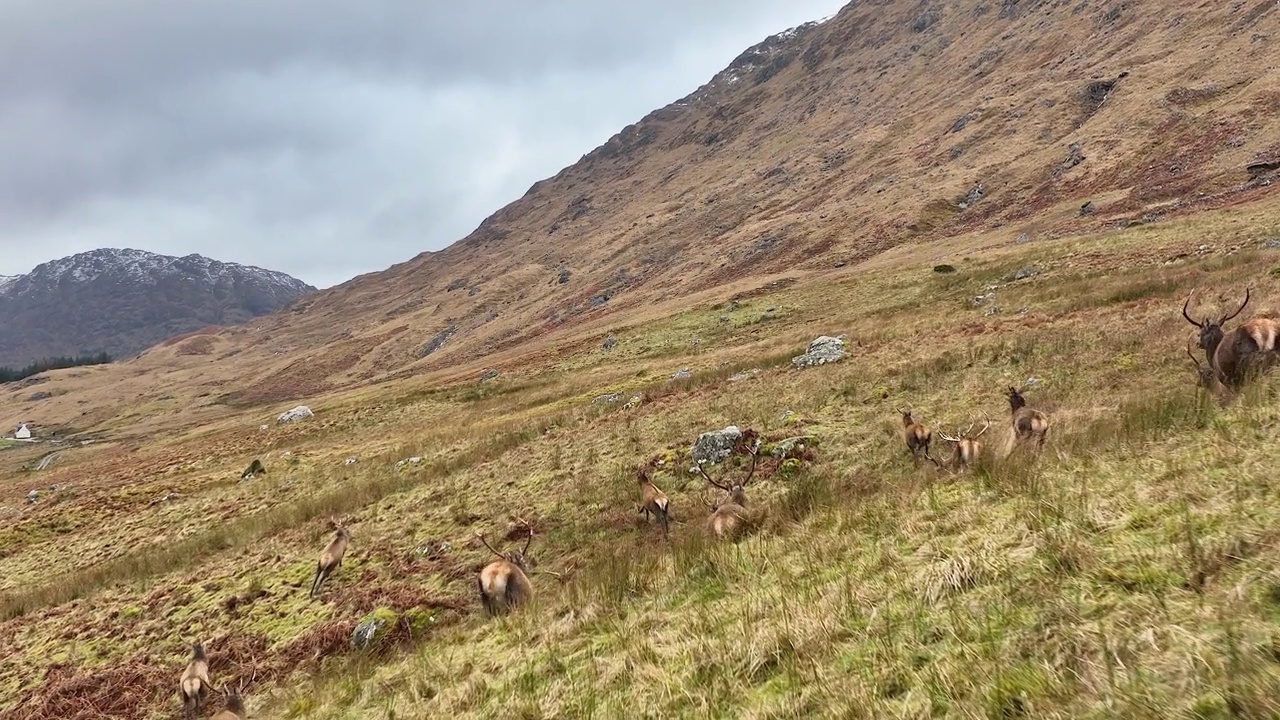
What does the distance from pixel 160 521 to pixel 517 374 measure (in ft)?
88.6

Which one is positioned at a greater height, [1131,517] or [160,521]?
[160,521]

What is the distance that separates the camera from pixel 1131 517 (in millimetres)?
5793

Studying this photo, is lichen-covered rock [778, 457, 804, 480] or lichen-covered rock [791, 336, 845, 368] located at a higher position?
lichen-covered rock [778, 457, 804, 480]

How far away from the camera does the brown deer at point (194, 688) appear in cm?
927

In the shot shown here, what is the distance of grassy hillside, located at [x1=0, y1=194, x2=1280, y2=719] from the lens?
14.8ft

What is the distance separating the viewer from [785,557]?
7.68 metres

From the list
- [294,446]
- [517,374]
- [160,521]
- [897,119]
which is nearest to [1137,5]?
[897,119]

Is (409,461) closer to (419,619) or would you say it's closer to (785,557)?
(419,619)

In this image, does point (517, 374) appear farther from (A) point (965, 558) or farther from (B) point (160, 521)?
(A) point (965, 558)

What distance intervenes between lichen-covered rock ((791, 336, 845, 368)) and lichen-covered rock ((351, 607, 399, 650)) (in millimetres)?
17253

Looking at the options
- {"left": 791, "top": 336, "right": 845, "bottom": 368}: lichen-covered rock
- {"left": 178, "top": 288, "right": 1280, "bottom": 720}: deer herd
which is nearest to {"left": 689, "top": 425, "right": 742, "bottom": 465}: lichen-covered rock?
{"left": 178, "top": 288, "right": 1280, "bottom": 720}: deer herd

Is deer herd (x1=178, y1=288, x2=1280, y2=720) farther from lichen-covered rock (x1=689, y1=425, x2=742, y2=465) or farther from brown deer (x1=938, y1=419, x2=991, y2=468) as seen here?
lichen-covered rock (x1=689, y1=425, x2=742, y2=465)

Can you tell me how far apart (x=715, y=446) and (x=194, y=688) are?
34.5 feet

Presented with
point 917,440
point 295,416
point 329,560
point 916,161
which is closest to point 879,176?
point 916,161
